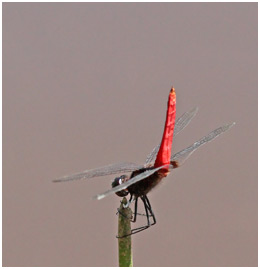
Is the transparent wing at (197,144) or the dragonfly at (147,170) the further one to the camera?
the transparent wing at (197,144)

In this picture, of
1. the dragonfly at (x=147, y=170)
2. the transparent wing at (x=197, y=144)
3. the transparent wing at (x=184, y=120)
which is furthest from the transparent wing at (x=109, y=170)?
the transparent wing at (x=184, y=120)

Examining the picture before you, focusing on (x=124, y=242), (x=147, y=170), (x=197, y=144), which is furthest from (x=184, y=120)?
(x=124, y=242)

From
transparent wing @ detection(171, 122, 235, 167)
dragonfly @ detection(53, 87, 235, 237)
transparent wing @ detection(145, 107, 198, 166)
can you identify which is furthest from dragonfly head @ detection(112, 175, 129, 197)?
transparent wing @ detection(145, 107, 198, 166)

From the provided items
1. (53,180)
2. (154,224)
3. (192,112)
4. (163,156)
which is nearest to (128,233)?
(53,180)

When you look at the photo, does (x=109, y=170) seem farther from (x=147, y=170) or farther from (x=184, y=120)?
(x=184, y=120)

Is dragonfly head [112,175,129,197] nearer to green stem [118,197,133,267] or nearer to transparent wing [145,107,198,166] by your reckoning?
green stem [118,197,133,267]

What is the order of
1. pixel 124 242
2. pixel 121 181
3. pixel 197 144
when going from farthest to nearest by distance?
pixel 197 144 → pixel 121 181 → pixel 124 242

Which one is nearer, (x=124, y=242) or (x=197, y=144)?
(x=124, y=242)

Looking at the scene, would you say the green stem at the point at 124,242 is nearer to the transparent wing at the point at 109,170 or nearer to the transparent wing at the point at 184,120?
the transparent wing at the point at 109,170
